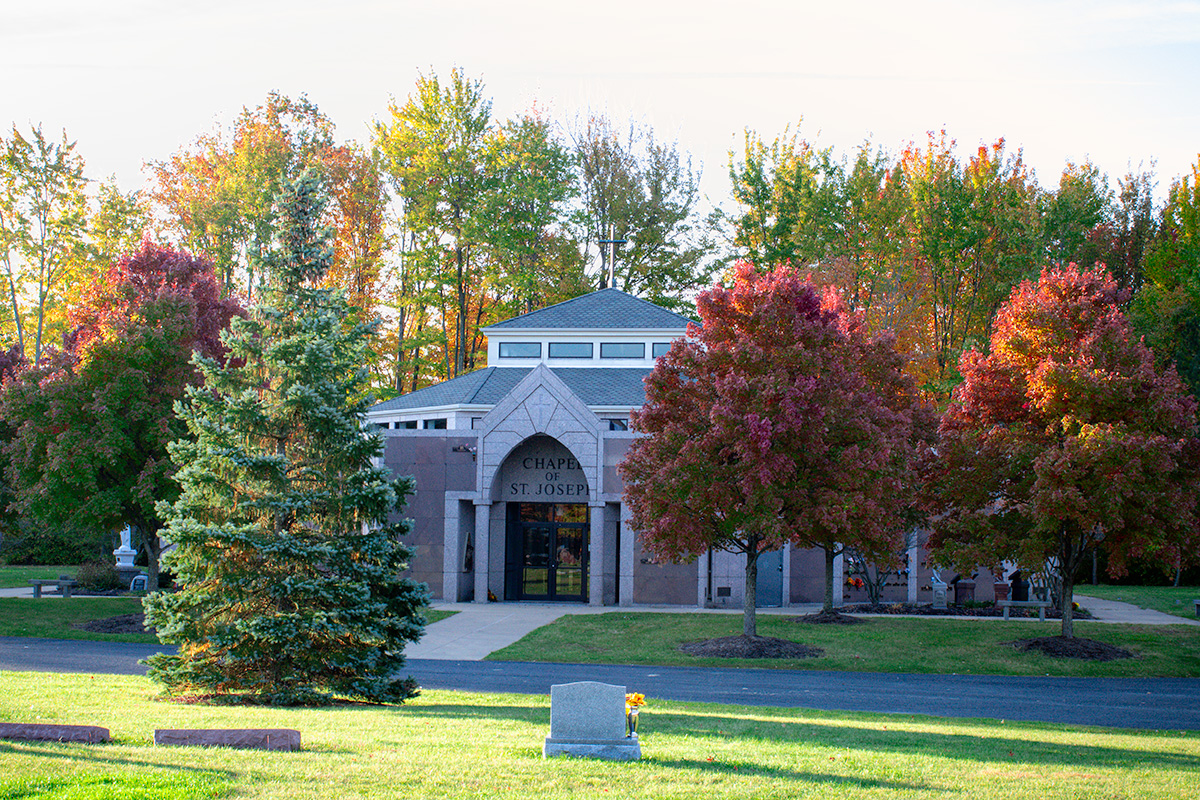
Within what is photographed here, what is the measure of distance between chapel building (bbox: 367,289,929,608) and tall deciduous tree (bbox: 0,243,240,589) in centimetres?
820

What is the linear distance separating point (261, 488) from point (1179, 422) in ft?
65.9

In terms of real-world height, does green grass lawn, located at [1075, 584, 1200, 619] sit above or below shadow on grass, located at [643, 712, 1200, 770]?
below

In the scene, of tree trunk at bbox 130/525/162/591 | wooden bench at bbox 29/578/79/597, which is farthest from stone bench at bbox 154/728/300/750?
wooden bench at bbox 29/578/79/597

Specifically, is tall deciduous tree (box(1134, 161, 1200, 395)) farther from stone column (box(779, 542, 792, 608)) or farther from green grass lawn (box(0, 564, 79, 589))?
green grass lawn (box(0, 564, 79, 589))

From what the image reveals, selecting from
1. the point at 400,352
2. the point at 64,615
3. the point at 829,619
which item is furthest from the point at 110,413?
the point at 400,352

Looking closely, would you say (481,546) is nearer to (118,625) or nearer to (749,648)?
(118,625)

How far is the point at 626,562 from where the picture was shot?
33.1 m

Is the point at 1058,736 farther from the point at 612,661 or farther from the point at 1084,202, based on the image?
the point at 1084,202

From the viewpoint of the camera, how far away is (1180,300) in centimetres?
4566

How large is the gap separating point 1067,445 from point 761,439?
6.99m

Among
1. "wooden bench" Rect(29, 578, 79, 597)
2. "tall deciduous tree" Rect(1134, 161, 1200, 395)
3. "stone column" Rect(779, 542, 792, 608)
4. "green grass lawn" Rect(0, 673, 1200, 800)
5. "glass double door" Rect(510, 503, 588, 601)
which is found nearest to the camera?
"green grass lawn" Rect(0, 673, 1200, 800)

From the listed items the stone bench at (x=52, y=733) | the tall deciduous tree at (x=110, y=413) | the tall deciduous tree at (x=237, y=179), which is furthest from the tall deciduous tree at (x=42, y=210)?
the stone bench at (x=52, y=733)

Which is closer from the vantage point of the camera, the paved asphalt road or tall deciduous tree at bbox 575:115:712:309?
the paved asphalt road

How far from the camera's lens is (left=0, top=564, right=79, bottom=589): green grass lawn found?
37.9 m
